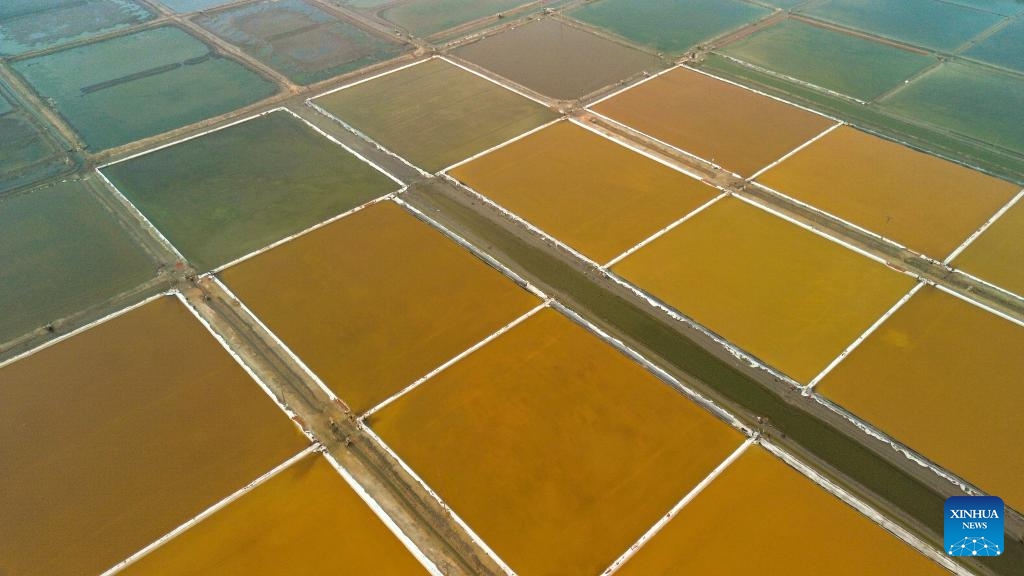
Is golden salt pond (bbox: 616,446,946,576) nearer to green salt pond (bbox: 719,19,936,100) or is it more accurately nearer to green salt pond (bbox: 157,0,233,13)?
green salt pond (bbox: 719,19,936,100)

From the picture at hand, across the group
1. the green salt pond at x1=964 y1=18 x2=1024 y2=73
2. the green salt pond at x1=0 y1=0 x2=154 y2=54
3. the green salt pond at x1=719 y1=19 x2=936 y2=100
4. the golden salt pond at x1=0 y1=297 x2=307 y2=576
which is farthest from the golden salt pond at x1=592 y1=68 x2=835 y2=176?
the green salt pond at x1=0 y1=0 x2=154 y2=54

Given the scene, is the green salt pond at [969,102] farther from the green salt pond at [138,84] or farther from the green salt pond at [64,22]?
the green salt pond at [64,22]

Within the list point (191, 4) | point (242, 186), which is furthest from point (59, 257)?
point (191, 4)

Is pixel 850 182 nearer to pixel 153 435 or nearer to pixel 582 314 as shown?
pixel 582 314

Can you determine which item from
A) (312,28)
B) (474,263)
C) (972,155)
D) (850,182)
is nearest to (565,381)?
(474,263)

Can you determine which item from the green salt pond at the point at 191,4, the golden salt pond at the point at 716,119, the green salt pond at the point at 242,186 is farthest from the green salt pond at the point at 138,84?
the golden salt pond at the point at 716,119

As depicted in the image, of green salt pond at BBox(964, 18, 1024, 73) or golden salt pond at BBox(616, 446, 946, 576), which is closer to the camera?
golden salt pond at BBox(616, 446, 946, 576)
